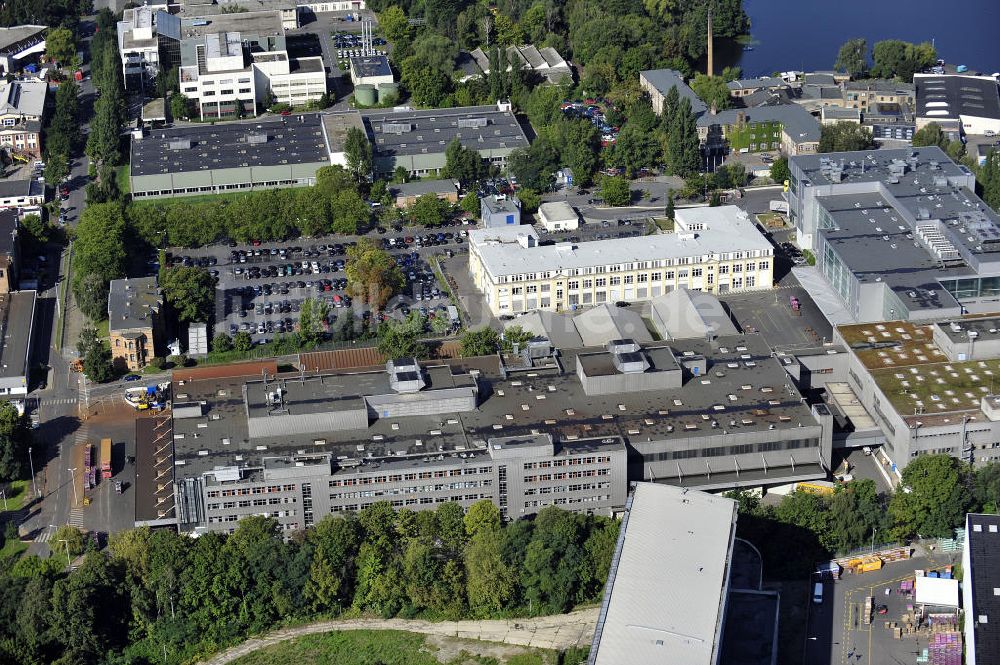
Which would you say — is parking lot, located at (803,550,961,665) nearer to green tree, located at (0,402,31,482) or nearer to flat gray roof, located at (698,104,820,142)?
green tree, located at (0,402,31,482)

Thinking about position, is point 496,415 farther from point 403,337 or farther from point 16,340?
point 16,340

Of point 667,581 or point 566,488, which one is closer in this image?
point 667,581

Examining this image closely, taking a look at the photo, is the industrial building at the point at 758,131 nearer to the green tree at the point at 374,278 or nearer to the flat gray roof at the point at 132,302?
the green tree at the point at 374,278

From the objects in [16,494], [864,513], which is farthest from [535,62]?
[864,513]

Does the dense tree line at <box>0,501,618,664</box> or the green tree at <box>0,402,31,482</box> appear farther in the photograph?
the green tree at <box>0,402,31,482</box>

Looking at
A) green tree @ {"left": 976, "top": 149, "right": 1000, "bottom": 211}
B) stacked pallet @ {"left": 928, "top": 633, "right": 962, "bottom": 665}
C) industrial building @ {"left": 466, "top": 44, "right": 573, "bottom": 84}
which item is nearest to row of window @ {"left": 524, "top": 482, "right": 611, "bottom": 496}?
stacked pallet @ {"left": 928, "top": 633, "right": 962, "bottom": 665}

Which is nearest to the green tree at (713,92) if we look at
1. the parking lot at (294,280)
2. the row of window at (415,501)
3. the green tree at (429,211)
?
the green tree at (429,211)
